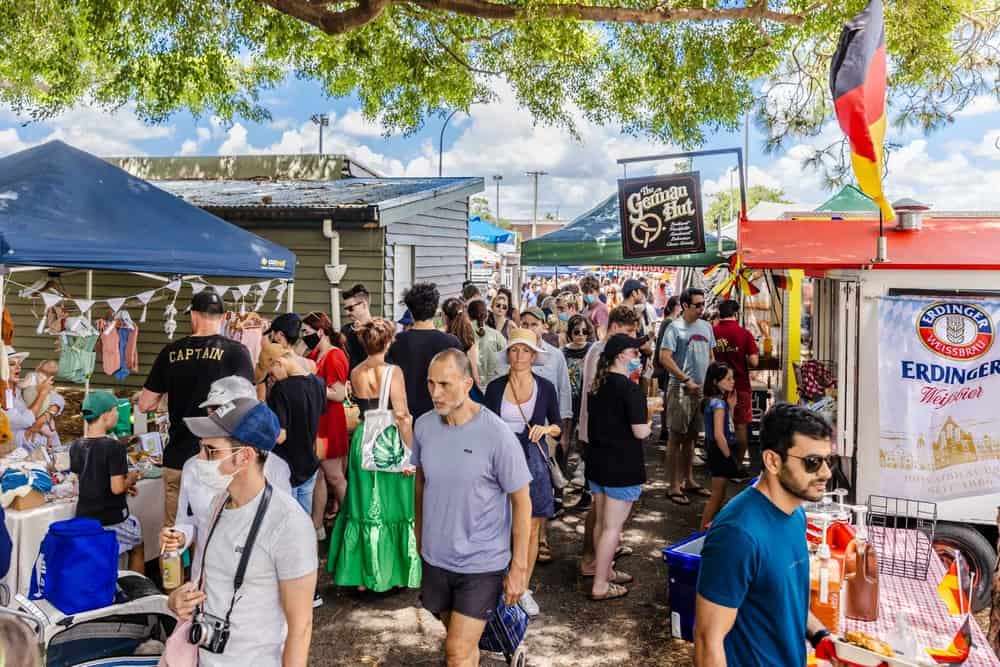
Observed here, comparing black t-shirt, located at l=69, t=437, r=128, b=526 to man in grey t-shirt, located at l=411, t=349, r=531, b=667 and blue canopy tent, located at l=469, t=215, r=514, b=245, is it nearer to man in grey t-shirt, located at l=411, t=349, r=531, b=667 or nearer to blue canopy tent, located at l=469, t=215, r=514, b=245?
man in grey t-shirt, located at l=411, t=349, r=531, b=667

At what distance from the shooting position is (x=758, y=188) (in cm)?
10388

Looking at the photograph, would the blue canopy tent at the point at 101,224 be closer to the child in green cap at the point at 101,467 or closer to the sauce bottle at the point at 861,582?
the child in green cap at the point at 101,467

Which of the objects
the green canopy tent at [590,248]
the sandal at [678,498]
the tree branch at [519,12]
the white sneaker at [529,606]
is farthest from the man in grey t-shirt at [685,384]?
the tree branch at [519,12]

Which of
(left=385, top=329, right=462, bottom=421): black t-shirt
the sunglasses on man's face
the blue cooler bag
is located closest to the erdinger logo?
the sunglasses on man's face

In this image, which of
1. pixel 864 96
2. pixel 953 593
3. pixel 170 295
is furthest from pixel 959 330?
pixel 170 295

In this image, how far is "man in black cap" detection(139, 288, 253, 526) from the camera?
16.4 feet

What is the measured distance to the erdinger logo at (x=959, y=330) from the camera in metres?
4.77

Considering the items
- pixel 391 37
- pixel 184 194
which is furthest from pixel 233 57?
pixel 184 194

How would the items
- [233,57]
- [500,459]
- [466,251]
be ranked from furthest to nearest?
1. [466,251]
2. [233,57]
3. [500,459]

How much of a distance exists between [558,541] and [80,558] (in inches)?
160

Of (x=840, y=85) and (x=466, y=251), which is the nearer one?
(x=840, y=85)

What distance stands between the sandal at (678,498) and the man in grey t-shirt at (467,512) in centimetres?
465

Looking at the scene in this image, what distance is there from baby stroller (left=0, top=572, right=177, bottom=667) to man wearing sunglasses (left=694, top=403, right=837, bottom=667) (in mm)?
2476

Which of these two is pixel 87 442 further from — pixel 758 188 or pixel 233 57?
pixel 758 188
